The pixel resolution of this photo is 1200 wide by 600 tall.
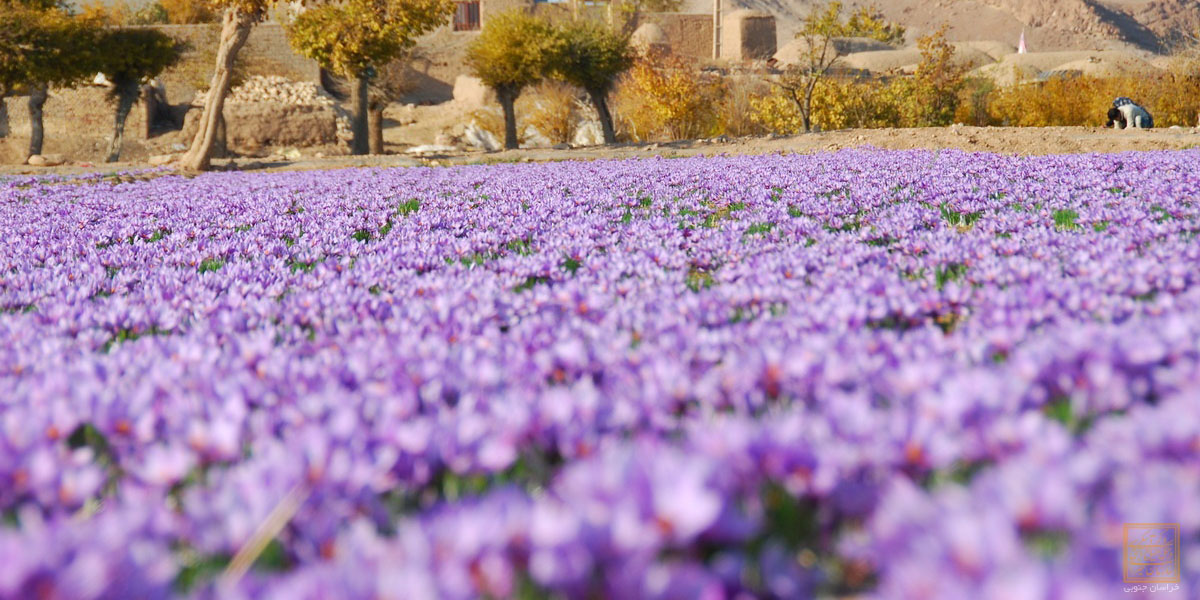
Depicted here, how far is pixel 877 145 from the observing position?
744 inches

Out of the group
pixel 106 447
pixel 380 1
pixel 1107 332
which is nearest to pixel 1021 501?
pixel 1107 332

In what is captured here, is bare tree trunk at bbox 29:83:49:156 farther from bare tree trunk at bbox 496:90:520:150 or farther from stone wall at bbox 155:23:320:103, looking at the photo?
bare tree trunk at bbox 496:90:520:150

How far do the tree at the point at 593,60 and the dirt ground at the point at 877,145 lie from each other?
471 cm

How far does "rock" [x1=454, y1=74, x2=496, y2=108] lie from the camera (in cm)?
4278

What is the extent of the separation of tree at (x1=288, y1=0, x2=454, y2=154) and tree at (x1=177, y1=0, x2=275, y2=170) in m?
4.34

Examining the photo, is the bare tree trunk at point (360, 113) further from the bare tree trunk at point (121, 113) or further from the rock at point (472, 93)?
the rock at point (472, 93)

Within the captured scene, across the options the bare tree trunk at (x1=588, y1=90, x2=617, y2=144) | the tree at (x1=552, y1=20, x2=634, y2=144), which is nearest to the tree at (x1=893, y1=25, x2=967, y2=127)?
the tree at (x1=552, y1=20, x2=634, y2=144)

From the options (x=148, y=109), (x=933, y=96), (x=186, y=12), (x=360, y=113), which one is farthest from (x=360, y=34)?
(x=186, y=12)

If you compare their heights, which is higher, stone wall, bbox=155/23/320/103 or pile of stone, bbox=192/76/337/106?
stone wall, bbox=155/23/320/103

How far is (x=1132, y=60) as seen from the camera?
1726 inches

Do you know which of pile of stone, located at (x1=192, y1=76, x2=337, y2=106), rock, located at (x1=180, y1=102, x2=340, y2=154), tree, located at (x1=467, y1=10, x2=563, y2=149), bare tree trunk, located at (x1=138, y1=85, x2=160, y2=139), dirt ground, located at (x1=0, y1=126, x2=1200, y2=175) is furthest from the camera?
pile of stone, located at (x1=192, y1=76, x2=337, y2=106)

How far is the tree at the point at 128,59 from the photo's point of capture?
28.5m

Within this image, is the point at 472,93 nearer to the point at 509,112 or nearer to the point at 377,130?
the point at 377,130

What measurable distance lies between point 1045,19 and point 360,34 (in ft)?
441
